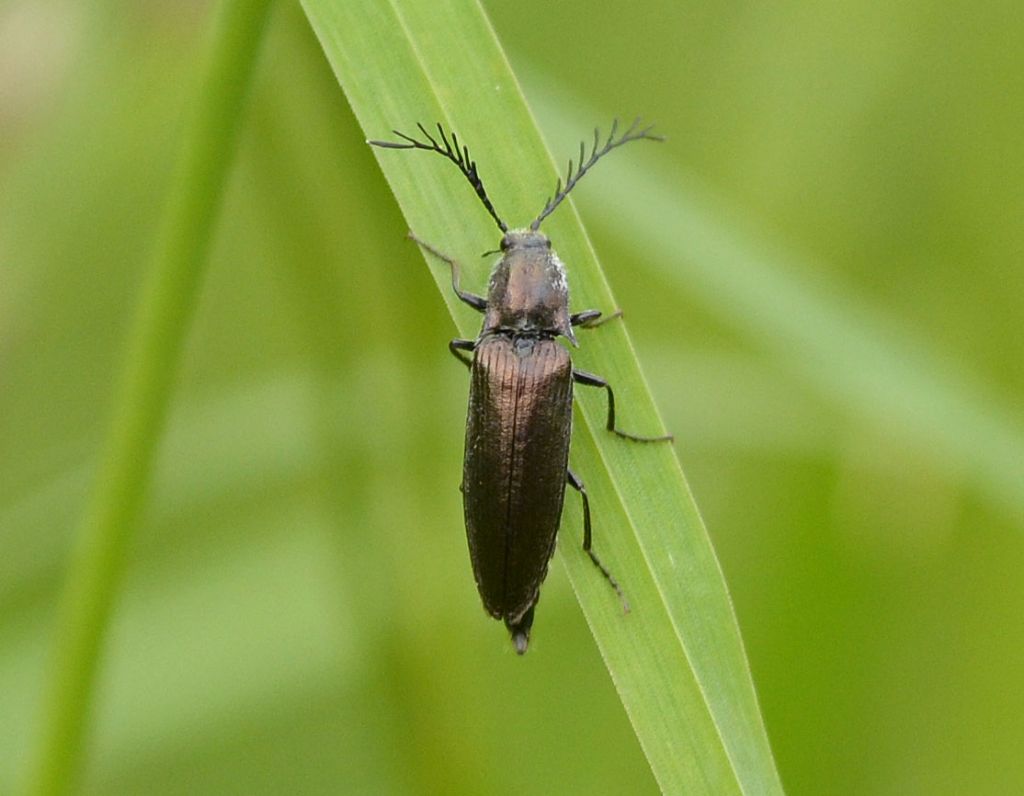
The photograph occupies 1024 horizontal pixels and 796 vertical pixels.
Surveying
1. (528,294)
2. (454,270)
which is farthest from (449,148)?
(528,294)

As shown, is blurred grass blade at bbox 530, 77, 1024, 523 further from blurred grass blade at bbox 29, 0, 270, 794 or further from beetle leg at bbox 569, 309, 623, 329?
blurred grass blade at bbox 29, 0, 270, 794

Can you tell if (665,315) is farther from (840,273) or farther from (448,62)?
(448,62)

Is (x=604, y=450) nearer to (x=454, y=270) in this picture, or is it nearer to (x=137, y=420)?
(x=454, y=270)

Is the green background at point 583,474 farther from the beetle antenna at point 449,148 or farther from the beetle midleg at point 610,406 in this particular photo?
the beetle midleg at point 610,406

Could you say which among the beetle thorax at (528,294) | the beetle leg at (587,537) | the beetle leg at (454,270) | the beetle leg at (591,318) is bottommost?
the beetle leg at (587,537)

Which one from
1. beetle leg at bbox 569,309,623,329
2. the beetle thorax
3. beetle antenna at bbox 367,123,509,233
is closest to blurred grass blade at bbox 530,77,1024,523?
the beetle thorax

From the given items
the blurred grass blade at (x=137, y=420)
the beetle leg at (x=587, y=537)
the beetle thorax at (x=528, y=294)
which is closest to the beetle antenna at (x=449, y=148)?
the blurred grass blade at (x=137, y=420)
